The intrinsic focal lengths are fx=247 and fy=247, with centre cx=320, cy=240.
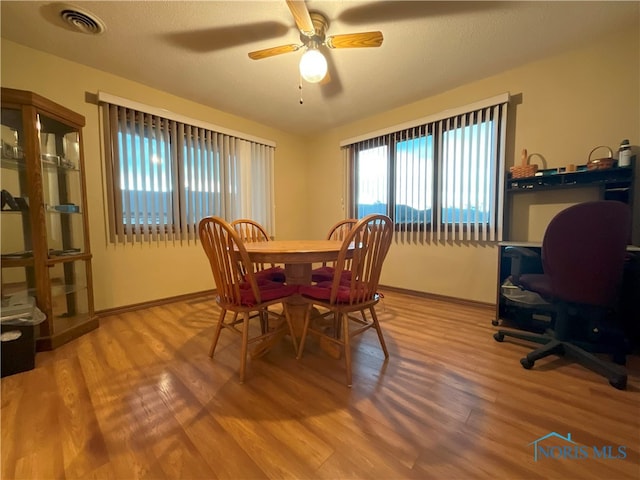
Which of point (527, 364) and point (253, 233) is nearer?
point (527, 364)

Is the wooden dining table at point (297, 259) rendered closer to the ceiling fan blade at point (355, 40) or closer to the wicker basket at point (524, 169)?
the ceiling fan blade at point (355, 40)

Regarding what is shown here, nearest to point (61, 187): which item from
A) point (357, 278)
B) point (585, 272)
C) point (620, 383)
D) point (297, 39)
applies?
point (297, 39)

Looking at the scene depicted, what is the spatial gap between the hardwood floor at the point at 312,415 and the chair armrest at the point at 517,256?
508 mm

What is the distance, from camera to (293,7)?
132 centimetres

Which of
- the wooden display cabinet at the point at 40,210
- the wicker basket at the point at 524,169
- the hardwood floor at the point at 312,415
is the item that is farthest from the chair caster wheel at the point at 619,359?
the wooden display cabinet at the point at 40,210

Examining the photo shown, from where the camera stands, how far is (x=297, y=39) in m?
1.95

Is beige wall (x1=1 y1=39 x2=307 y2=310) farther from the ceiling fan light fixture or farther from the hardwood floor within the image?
the ceiling fan light fixture

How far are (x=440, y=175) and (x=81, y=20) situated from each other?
328 centimetres

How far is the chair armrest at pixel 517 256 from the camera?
184cm

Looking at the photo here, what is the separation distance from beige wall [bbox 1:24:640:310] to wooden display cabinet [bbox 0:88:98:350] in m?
0.31

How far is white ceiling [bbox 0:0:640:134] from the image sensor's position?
1642 millimetres

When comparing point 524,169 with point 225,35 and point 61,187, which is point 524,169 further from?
point 61,187

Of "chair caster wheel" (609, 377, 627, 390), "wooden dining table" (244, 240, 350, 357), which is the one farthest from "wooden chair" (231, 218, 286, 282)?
"chair caster wheel" (609, 377, 627, 390)

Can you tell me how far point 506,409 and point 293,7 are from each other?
2275 millimetres
